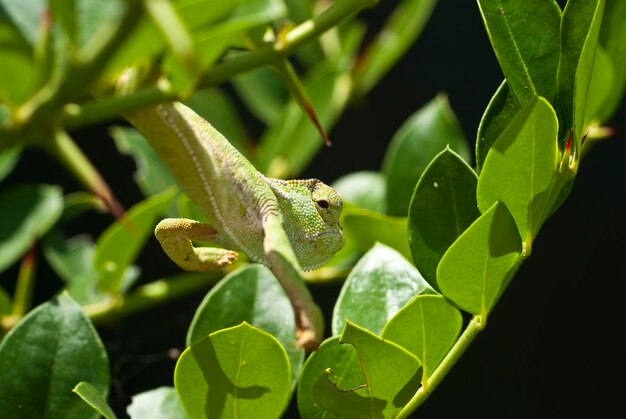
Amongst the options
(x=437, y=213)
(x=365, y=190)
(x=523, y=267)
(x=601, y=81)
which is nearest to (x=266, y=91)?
(x=365, y=190)

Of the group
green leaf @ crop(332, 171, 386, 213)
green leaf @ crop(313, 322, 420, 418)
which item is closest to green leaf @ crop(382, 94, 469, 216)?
green leaf @ crop(332, 171, 386, 213)

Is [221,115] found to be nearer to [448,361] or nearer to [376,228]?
[376,228]

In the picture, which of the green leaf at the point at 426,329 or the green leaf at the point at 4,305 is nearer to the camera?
the green leaf at the point at 426,329

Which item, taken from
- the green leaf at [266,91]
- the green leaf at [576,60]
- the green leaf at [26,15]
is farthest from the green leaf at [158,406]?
the green leaf at [266,91]

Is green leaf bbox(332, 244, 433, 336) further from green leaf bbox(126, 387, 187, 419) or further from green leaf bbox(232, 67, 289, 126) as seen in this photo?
green leaf bbox(232, 67, 289, 126)

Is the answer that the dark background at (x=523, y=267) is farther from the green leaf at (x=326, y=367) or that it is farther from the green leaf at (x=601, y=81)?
the green leaf at (x=326, y=367)

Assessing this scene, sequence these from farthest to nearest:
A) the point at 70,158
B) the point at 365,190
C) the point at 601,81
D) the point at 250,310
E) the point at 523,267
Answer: the point at 523,267, the point at 365,190, the point at 70,158, the point at 601,81, the point at 250,310
